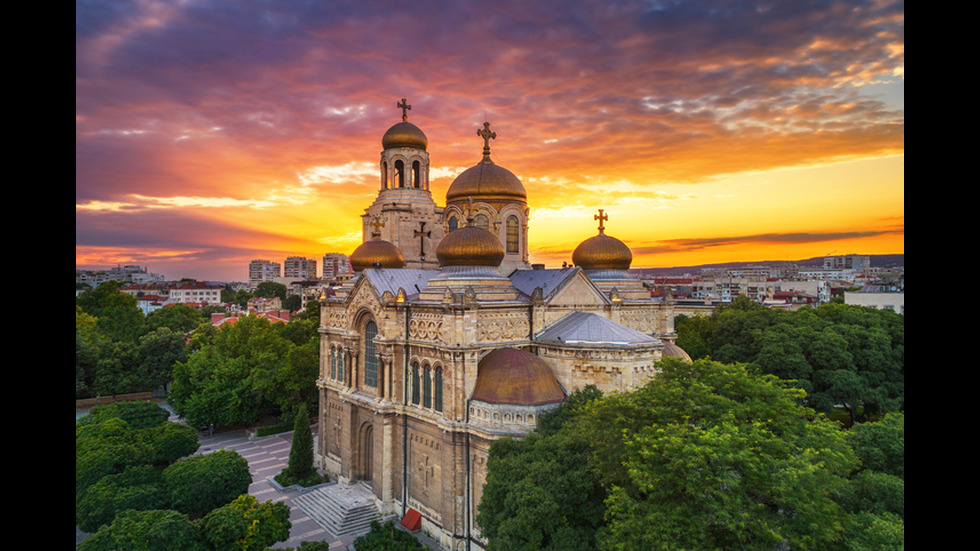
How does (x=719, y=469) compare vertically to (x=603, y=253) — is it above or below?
below

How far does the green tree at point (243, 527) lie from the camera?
19.2m

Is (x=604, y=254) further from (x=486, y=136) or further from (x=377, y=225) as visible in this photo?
(x=377, y=225)

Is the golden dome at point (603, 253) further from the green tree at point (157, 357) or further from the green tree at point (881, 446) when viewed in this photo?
the green tree at point (157, 357)

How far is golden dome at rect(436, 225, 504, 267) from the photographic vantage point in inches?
1135

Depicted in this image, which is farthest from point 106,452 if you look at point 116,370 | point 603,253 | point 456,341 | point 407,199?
point 116,370

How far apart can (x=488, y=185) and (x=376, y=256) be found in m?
9.53

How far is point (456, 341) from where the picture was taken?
2603 centimetres

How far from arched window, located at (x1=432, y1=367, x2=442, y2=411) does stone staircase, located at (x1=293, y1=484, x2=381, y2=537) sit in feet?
27.0

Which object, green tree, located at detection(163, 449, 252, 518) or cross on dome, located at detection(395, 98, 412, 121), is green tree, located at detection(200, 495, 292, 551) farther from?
cross on dome, located at detection(395, 98, 412, 121)

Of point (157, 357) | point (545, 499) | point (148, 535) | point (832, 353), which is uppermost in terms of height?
point (832, 353)

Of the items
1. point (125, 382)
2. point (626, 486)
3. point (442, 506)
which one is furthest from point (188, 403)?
point (626, 486)
